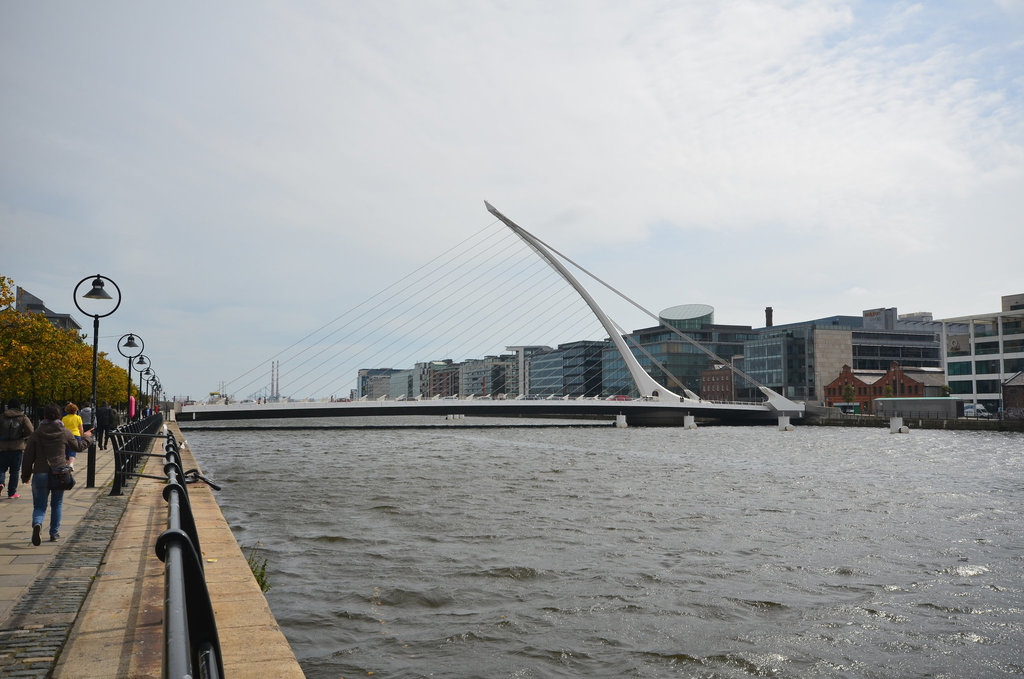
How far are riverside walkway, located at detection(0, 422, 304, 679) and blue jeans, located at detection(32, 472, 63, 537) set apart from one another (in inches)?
10.4

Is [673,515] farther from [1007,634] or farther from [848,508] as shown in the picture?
[1007,634]

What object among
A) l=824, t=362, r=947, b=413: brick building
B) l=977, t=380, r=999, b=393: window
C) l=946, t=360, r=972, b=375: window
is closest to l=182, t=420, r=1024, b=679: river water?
l=977, t=380, r=999, b=393: window

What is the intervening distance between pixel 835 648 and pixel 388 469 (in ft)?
85.1

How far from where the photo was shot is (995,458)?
140ft

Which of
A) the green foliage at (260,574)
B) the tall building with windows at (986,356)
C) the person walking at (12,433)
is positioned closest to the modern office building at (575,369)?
the tall building with windows at (986,356)

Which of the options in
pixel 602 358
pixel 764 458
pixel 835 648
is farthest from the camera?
pixel 602 358

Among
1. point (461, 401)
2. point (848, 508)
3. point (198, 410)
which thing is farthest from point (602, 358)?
point (848, 508)

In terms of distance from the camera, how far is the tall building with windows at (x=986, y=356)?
9675 cm

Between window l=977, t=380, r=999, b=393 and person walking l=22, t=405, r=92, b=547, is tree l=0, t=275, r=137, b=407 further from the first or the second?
window l=977, t=380, r=999, b=393

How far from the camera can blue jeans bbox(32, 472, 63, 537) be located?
Answer: 376 inches

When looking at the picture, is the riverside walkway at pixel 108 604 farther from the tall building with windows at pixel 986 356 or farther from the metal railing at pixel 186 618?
the tall building with windows at pixel 986 356

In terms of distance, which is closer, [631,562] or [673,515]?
[631,562]

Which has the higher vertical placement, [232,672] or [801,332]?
[801,332]

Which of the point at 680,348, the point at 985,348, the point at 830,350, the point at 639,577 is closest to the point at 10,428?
the point at 639,577
